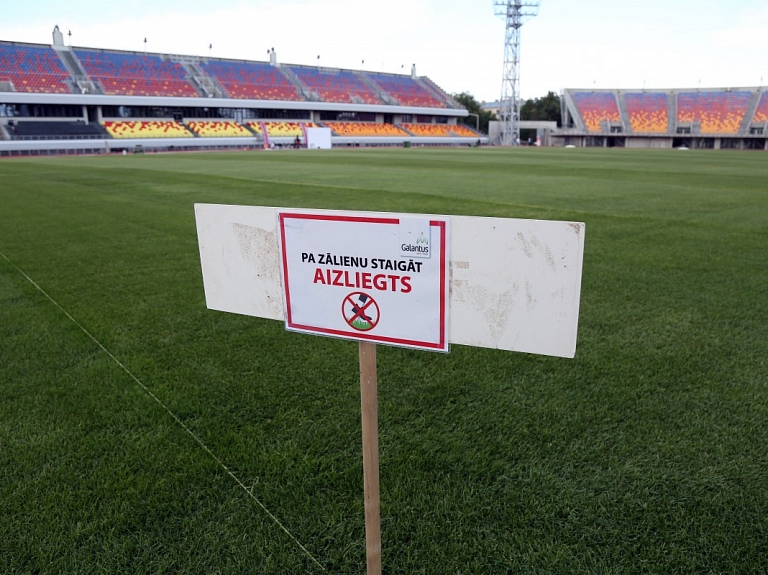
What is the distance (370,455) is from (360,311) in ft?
1.57

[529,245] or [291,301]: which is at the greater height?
[529,245]

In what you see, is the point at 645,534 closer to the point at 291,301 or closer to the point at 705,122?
the point at 291,301

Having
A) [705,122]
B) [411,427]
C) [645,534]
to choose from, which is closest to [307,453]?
[411,427]

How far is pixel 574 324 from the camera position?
160cm

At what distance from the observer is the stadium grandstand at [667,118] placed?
65.4 m

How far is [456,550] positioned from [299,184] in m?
14.2

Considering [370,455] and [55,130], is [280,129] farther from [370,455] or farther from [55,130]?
[370,455]

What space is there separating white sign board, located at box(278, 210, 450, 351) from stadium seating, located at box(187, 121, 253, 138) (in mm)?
53018

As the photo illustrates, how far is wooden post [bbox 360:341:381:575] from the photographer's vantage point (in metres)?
1.88

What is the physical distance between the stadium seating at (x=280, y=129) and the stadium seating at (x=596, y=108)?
116 ft

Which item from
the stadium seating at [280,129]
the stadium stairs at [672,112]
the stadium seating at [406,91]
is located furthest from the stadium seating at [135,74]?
the stadium stairs at [672,112]

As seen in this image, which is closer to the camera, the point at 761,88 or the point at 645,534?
the point at 645,534

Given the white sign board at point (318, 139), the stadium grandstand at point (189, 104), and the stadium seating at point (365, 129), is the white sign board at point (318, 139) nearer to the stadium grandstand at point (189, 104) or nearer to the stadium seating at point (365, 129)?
the stadium grandstand at point (189, 104)

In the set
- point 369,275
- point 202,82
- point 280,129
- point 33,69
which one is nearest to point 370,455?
point 369,275
